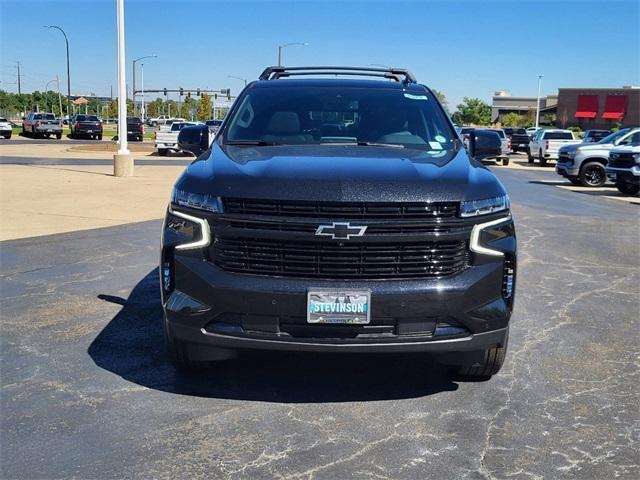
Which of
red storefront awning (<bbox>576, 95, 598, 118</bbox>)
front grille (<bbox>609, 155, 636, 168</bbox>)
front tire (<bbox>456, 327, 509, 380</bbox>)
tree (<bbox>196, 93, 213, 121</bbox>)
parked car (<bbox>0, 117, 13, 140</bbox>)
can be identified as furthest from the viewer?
tree (<bbox>196, 93, 213, 121</bbox>)

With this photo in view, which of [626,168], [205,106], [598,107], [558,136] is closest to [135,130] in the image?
[558,136]

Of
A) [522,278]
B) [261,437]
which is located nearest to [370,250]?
[261,437]

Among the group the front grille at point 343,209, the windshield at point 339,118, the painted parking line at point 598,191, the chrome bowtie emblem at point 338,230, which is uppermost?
the windshield at point 339,118

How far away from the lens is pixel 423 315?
148 inches

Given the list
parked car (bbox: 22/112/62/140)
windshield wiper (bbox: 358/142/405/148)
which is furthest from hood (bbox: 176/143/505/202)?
parked car (bbox: 22/112/62/140)

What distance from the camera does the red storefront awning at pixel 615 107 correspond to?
85188 millimetres

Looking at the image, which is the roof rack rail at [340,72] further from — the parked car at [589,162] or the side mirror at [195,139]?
the parked car at [589,162]

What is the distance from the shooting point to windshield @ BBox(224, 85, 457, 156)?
5.14 m

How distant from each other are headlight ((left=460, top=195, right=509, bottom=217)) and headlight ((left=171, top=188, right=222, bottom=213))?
1.30 meters

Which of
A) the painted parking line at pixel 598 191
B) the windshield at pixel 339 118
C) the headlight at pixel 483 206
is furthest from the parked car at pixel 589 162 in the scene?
the headlight at pixel 483 206

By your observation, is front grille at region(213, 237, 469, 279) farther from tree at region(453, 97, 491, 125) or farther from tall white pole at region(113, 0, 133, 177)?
tree at region(453, 97, 491, 125)

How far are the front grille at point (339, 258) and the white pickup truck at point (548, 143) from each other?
98.5ft

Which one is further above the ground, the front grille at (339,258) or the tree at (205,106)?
the tree at (205,106)

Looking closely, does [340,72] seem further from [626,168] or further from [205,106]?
[205,106]
